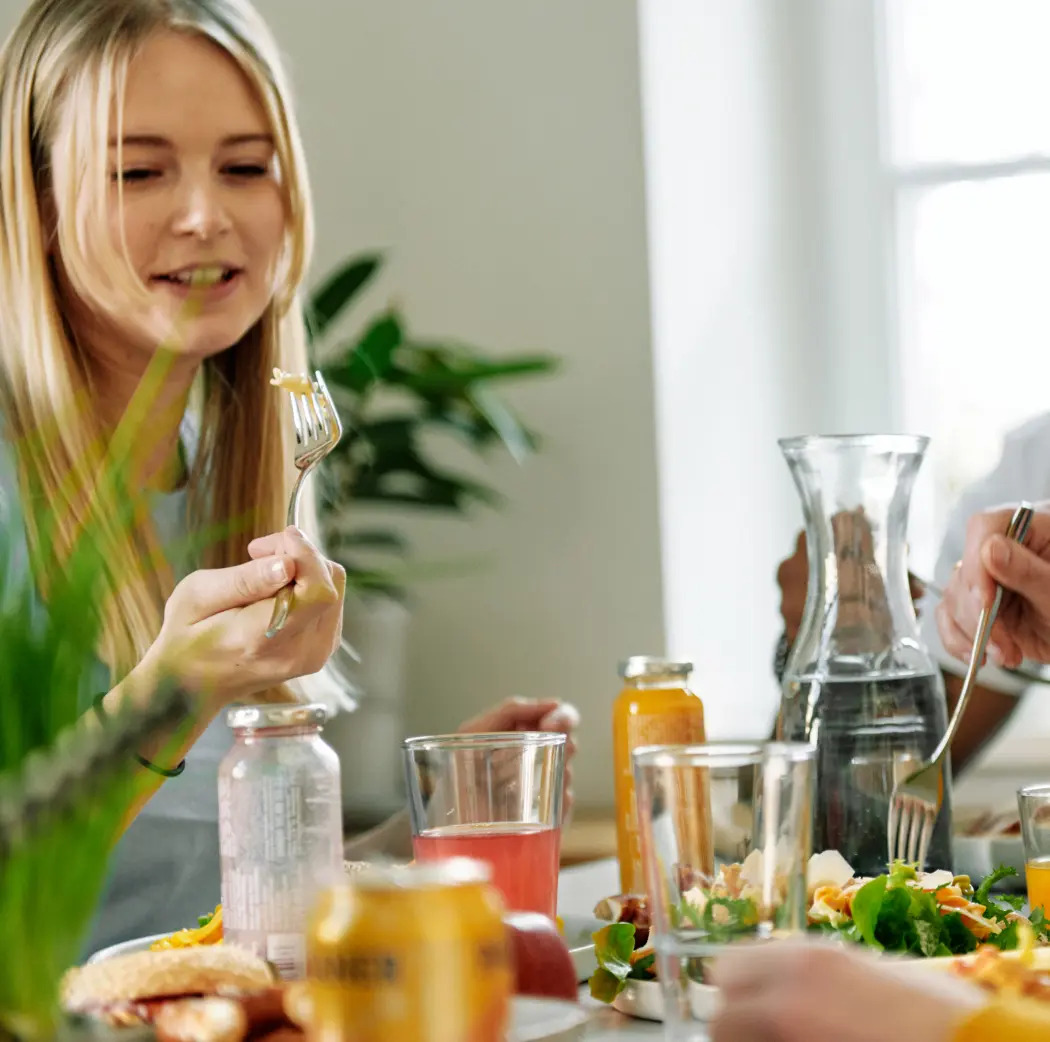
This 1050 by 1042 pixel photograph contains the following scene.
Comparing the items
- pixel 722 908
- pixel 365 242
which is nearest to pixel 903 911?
pixel 722 908

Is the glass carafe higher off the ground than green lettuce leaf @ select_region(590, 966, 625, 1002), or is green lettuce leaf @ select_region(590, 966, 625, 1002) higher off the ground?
the glass carafe

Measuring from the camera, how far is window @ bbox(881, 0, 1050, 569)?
8.22 feet

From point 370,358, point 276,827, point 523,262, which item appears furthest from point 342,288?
point 276,827

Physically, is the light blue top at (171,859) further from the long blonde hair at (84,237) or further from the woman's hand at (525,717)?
the woman's hand at (525,717)

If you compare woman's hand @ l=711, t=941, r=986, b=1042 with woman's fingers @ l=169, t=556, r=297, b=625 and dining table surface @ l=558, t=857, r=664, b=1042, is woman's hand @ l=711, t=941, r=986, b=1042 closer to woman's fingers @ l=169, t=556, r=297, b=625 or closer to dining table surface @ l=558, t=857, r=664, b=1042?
dining table surface @ l=558, t=857, r=664, b=1042

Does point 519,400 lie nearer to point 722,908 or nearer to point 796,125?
point 796,125

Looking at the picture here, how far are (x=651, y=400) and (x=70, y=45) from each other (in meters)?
1.14

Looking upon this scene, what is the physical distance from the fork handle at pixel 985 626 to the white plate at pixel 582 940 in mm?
238

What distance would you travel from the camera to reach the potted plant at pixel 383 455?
2.18 meters

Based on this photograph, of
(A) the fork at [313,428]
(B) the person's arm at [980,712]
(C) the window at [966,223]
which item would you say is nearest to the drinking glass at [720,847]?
Result: (A) the fork at [313,428]

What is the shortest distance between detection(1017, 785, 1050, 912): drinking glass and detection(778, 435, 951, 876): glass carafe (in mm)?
125

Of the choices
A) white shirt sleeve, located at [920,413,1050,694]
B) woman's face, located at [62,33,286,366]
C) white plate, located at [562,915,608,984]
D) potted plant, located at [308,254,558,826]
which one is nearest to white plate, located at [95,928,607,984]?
white plate, located at [562,915,608,984]

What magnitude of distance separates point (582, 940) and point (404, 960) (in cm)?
52

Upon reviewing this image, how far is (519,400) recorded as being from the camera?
2367 millimetres
